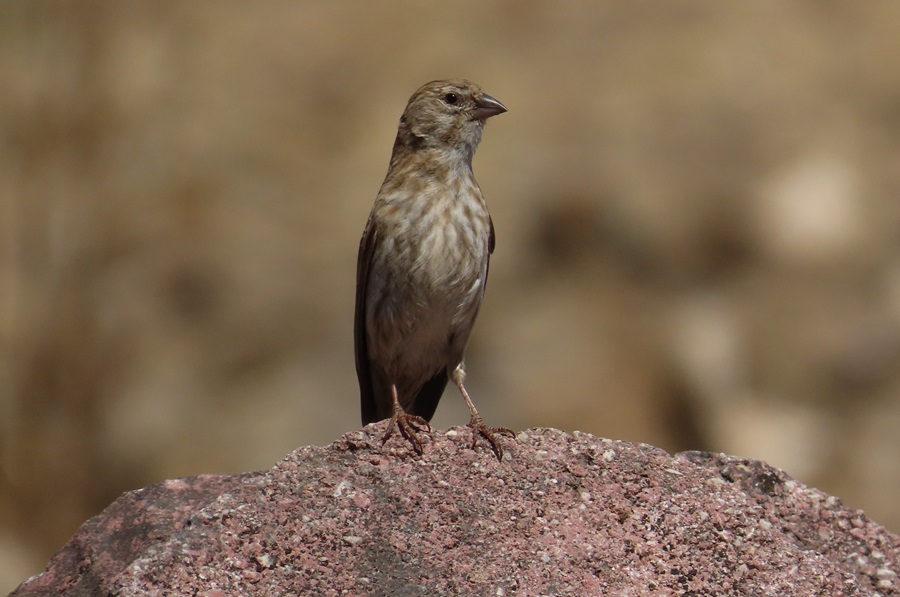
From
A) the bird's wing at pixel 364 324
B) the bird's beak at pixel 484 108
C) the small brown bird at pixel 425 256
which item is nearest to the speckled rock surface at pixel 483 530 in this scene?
the small brown bird at pixel 425 256

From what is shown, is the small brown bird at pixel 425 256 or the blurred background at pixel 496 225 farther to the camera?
the blurred background at pixel 496 225

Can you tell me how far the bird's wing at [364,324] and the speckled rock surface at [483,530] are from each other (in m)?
1.55

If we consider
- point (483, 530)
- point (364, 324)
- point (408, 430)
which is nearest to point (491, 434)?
point (408, 430)

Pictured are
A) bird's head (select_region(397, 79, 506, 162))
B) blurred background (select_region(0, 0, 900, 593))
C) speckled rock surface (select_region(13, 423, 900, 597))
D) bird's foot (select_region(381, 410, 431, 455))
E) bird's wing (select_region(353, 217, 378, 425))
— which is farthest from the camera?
blurred background (select_region(0, 0, 900, 593))

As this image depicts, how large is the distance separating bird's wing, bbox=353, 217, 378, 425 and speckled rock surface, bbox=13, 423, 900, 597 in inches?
61.1

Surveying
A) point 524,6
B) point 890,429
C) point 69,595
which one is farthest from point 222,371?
point 69,595

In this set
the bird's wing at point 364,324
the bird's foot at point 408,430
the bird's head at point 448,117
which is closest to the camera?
the bird's foot at point 408,430

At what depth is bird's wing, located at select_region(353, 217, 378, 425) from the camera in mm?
6000

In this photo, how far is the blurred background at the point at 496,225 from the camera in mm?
9992

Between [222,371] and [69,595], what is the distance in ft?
19.2

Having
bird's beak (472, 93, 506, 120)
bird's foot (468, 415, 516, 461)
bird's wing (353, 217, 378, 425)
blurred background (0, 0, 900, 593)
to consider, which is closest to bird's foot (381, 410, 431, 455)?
bird's foot (468, 415, 516, 461)

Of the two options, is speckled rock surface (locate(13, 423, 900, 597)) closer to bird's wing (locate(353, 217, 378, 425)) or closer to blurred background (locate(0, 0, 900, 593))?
bird's wing (locate(353, 217, 378, 425))

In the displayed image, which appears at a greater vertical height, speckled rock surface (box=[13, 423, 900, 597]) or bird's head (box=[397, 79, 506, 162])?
bird's head (box=[397, 79, 506, 162])

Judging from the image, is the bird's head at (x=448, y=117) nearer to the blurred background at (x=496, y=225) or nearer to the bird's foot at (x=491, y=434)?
the bird's foot at (x=491, y=434)
